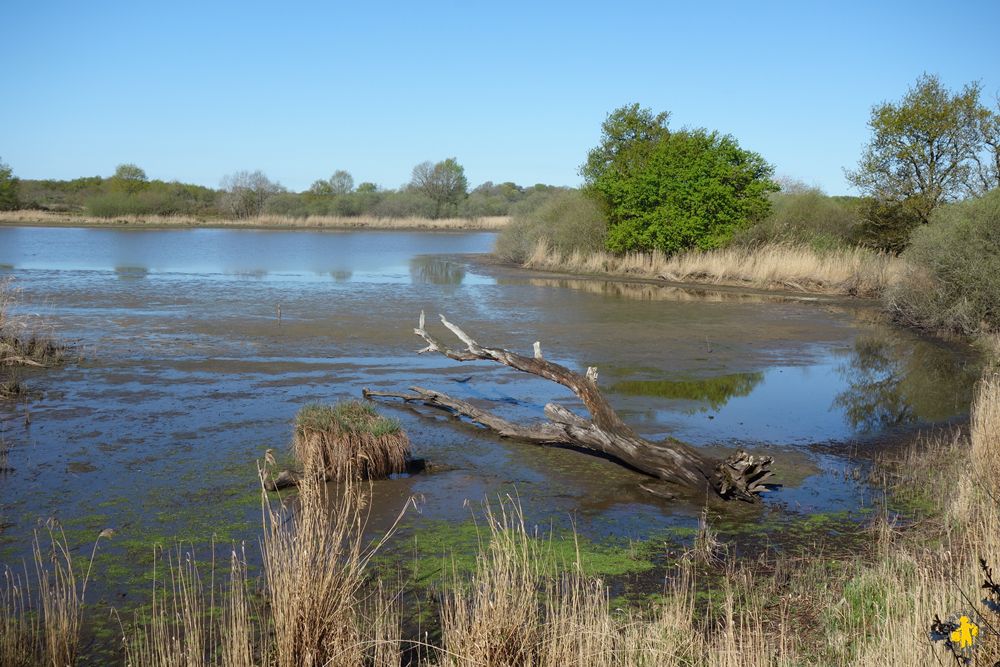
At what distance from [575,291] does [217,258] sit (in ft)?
59.6

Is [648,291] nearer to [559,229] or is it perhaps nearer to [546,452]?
[559,229]

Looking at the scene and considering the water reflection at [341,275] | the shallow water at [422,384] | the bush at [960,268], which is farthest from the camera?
the water reflection at [341,275]

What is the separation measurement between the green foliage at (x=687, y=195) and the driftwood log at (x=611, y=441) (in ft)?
70.3

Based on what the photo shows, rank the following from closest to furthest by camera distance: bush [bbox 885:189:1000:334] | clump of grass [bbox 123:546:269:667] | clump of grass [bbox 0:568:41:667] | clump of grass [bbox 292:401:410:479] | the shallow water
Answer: clump of grass [bbox 123:546:269:667], clump of grass [bbox 0:568:41:667], the shallow water, clump of grass [bbox 292:401:410:479], bush [bbox 885:189:1000:334]

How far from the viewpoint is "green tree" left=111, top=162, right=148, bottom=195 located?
82188 millimetres

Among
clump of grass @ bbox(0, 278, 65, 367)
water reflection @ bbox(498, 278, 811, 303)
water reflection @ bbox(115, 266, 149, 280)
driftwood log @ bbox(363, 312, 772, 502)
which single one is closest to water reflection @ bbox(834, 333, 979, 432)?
driftwood log @ bbox(363, 312, 772, 502)

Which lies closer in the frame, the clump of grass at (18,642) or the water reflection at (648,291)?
the clump of grass at (18,642)

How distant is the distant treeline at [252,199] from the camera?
228 feet

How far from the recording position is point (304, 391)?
40.9ft

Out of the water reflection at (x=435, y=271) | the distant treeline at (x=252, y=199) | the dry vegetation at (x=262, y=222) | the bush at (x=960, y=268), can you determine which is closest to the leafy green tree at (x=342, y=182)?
the distant treeline at (x=252, y=199)

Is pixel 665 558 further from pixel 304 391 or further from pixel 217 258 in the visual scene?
pixel 217 258

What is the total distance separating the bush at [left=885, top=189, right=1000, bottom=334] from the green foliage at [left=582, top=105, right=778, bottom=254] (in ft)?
35.2

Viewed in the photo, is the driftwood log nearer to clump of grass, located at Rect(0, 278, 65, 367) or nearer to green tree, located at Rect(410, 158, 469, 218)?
clump of grass, located at Rect(0, 278, 65, 367)

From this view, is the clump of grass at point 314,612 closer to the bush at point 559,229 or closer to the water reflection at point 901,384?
the water reflection at point 901,384
